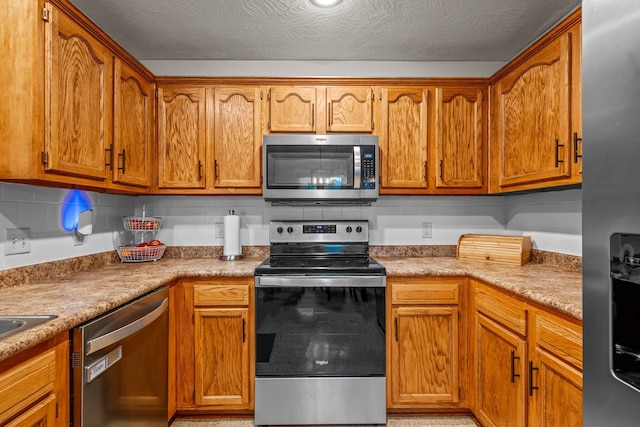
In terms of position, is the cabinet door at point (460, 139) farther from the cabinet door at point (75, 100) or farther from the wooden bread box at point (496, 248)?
the cabinet door at point (75, 100)

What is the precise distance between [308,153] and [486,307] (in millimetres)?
1374

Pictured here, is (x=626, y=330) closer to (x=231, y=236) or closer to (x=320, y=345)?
(x=320, y=345)

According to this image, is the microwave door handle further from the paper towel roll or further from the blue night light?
the blue night light

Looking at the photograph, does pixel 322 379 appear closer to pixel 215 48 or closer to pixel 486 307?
pixel 486 307

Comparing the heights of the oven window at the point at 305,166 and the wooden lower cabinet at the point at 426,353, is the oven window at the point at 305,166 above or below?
above

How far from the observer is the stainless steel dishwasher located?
1.24 meters

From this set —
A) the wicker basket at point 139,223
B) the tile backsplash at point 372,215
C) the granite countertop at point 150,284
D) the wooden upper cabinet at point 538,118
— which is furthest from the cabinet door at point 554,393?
the wicker basket at point 139,223

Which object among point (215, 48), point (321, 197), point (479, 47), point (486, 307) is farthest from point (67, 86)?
point (479, 47)

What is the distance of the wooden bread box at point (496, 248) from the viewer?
2277mm

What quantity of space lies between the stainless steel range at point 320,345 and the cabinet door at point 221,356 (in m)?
0.10

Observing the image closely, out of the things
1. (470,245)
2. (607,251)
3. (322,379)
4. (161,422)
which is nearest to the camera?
(607,251)

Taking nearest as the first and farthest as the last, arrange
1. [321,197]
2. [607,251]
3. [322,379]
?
[607,251], [322,379], [321,197]

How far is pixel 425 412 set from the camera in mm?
2184

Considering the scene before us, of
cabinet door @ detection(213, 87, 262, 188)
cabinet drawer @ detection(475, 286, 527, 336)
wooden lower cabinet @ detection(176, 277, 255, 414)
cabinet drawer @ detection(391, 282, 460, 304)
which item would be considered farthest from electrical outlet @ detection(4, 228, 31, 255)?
cabinet drawer @ detection(475, 286, 527, 336)
